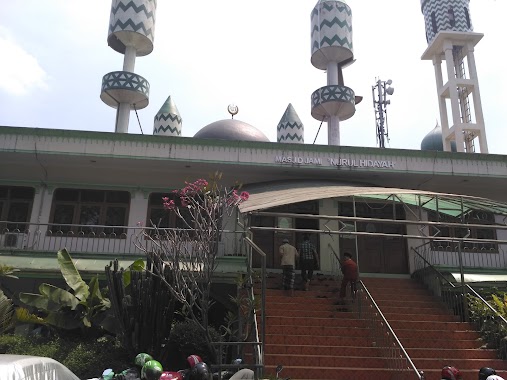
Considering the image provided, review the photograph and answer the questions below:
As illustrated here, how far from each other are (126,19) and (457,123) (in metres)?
18.4

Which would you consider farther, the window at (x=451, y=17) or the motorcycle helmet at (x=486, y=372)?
the window at (x=451, y=17)

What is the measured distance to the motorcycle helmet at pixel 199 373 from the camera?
6809 millimetres

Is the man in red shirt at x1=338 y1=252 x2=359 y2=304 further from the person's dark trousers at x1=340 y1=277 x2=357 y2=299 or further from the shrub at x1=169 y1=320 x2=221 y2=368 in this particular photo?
the shrub at x1=169 y1=320 x2=221 y2=368

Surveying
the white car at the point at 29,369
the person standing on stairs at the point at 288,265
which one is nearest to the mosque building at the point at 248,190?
the person standing on stairs at the point at 288,265

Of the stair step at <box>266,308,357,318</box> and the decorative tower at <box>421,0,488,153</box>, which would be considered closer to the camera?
the stair step at <box>266,308,357,318</box>

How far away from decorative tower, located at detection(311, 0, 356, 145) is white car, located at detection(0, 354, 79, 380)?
17.7 metres

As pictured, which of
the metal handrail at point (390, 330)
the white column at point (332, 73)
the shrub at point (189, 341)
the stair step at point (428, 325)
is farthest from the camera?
the white column at point (332, 73)

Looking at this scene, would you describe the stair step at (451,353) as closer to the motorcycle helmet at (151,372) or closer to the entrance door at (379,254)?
the motorcycle helmet at (151,372)

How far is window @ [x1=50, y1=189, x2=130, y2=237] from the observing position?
1367cm

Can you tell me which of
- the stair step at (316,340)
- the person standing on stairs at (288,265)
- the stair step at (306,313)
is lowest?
the stair step at (316,340)

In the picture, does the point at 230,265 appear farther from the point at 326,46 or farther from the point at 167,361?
the point at 326,46

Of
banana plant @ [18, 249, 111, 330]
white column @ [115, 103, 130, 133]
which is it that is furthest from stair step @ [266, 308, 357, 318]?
white column @ [115, 103, 130, 133]

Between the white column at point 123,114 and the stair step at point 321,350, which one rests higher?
the white column at point 123,114

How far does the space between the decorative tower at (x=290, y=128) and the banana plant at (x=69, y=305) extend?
17.8 metres
